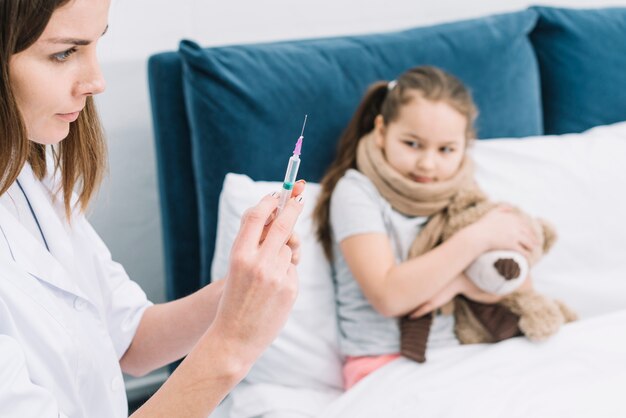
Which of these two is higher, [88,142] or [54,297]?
[88,142]

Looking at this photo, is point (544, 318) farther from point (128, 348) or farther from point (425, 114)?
point (128, 348)

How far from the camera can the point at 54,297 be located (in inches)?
37.4

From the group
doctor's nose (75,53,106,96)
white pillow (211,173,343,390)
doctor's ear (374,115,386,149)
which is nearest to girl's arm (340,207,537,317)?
white pillow (211,173,343,390)

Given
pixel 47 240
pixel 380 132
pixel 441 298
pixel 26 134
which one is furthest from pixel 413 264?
pixel 26 134

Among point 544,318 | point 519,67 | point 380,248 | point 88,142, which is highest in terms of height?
point 88,142

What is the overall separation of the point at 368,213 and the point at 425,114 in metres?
0.24

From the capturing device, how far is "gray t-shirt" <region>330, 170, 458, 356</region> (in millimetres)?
1410

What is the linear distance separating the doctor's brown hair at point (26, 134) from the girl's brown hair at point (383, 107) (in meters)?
0.55

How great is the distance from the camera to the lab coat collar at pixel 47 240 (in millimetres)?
927

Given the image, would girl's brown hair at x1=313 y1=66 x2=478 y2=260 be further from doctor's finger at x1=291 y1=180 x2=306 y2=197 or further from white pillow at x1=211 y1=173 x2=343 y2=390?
doctor's finger at x1=291 y1=180 x2=306 y2=197

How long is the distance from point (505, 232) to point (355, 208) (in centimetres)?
30

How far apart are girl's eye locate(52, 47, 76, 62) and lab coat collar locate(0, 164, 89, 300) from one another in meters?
0.22

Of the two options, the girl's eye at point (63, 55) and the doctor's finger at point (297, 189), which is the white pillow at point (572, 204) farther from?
the girl's eye at point (63, 55)

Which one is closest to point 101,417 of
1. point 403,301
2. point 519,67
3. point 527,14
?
point 403,301
